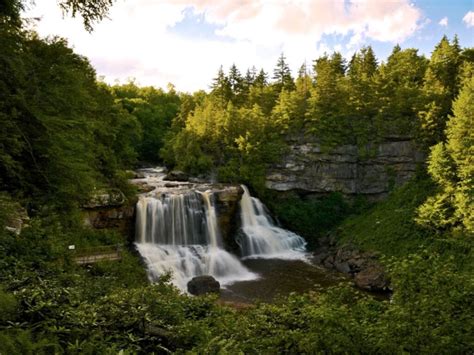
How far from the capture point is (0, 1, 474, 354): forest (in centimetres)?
612

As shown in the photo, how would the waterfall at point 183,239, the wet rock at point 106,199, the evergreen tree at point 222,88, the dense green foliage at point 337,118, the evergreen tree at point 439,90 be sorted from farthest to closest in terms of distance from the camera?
the evergreen tree at point 222,88, the dense green foliage at point 337,118, the evergreen tree at point 439,90, the waterfall at point 183,239, the wet rock at point 106,199

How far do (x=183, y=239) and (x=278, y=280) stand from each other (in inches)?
286

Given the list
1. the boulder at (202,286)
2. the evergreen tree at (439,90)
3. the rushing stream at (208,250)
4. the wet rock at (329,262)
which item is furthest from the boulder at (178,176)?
the evergreen tree at (439,90)

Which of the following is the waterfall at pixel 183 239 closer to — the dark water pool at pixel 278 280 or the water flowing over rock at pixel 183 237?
the water flowing over rock at pixel 183 237

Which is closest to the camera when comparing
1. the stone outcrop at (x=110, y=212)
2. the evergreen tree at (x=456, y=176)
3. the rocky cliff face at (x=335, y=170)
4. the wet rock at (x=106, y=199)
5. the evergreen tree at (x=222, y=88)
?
the wet rock at (x=106, y=199)

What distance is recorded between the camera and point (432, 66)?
34906 millimetres

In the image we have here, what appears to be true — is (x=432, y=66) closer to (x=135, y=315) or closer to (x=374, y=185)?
(x=374, y=185)

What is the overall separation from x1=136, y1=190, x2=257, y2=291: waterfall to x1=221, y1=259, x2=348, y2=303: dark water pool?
1133 millimetres

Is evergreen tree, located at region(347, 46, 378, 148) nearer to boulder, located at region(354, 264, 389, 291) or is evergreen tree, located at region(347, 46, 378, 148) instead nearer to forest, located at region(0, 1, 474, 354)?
forest, located at region(0, 1, 474, 354)

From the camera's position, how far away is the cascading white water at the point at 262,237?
29391 mm

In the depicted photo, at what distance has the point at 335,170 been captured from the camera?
1387 inches

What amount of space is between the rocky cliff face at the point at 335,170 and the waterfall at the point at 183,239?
9817 mm

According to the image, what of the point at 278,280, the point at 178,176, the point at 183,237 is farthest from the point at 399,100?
the point at 183,237

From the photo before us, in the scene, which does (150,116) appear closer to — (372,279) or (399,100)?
(399,100)
